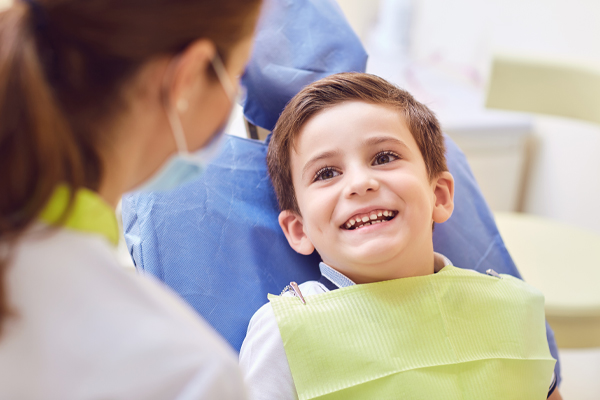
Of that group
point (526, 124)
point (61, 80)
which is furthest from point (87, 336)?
point (526, 124)

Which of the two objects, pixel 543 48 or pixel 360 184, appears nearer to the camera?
pixel 360 184

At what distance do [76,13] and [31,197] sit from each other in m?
0.18

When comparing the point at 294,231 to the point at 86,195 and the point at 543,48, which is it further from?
the point at 543,48

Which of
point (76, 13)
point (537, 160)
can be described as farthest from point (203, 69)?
point (537, 160)

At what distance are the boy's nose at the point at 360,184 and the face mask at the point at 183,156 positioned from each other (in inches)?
11.6

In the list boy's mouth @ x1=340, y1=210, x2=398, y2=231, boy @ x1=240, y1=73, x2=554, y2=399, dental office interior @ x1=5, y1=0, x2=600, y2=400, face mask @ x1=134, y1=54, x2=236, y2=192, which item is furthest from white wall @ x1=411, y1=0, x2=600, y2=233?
face mask @ x1=134, y1=54, x2=236, y2=192

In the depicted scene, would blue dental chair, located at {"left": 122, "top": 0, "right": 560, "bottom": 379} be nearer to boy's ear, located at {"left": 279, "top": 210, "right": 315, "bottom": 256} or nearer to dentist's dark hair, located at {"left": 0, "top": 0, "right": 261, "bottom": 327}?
boy's ear, located at {"left": 279, "top": 210, "right": 315, "bottom": 256}

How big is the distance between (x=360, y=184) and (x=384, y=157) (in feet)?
0.36

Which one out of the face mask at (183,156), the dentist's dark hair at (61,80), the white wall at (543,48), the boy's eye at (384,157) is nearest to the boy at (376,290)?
the boy's eye at (384,157)

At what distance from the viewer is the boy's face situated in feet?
3.23

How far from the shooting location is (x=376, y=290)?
40.4 inches

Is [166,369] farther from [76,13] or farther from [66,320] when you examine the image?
[76,13]

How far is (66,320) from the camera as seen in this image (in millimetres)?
568

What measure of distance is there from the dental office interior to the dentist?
76cm
